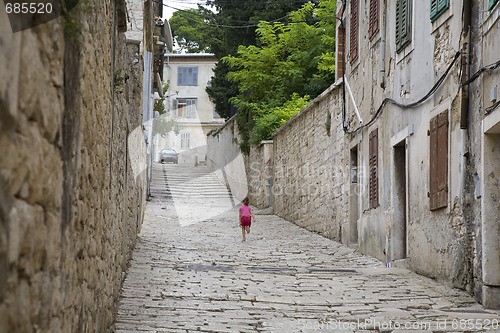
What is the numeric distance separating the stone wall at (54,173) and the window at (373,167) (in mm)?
7200

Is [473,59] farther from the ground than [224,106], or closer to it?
closer to it

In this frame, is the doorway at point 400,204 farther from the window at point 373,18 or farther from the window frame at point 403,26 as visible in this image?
the window at point 373,18

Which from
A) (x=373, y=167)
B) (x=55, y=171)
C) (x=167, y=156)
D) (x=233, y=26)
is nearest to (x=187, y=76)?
(x=167, y=156)

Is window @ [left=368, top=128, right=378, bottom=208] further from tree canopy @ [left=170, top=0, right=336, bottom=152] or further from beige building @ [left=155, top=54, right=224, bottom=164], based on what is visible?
beige building @ [left=155, top=54, right=224, bottom=164]

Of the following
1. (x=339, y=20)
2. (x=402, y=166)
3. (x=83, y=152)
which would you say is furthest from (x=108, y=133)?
(x=339, y=20)

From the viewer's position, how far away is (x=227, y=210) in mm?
21266

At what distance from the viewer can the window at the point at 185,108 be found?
170 feet

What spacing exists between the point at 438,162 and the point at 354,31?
616cm

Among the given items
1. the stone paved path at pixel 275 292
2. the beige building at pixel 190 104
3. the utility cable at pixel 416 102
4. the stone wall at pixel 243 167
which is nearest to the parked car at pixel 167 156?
the beige building at pixel 190 104

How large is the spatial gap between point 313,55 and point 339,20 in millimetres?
7733

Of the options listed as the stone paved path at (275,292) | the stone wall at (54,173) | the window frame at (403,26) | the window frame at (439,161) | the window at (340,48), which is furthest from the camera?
the window at (340,48)

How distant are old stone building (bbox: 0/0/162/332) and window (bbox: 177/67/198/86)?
4569 centimetres

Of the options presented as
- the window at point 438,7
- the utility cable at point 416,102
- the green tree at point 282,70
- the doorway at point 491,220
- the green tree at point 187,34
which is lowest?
the doorway at point 491,220

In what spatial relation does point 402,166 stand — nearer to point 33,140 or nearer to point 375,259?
point 375,259
